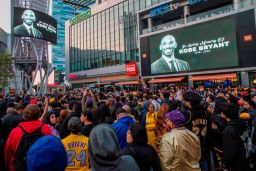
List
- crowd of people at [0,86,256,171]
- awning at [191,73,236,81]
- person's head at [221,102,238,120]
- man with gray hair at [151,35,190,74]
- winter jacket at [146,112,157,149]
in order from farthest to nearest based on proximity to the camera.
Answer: man with gray hair at [151,35,190,74]
awning at [191,73,236,81]
winter jacket at [146,112,157,149]
person's head at [221,102,238,120]
crowd of people at [0,86,256,171]

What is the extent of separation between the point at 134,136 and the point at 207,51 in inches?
1127

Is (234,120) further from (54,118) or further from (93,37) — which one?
(93,37)

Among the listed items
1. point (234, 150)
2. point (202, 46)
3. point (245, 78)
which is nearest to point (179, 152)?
point (234, 150)

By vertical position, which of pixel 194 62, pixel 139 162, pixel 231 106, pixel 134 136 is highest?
pixel 194 62

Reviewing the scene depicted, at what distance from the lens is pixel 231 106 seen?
4039mm

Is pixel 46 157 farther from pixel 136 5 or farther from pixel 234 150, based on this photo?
pixel 136 5

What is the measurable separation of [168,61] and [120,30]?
18.0 meters

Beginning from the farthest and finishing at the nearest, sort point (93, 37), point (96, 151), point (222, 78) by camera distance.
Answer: point (93, 37) < point (222, 78) < point (96, 151)

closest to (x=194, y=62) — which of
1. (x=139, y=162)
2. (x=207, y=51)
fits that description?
(x=207, y=51)

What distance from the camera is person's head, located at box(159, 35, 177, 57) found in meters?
32.9

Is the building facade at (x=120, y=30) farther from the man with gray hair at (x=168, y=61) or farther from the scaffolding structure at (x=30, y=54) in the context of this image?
the scaffolding structure at (x=30, y=54)

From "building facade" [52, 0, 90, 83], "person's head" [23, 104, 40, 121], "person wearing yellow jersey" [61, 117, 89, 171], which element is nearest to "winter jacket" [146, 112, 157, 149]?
"person wearing yellow jersey" [61, 117, 89, 171]

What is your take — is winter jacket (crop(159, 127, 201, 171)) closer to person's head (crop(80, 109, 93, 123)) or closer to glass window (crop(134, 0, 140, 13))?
person's head (crop(80, 109, 93, 123))

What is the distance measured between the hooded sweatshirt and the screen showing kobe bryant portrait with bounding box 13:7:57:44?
109ft
